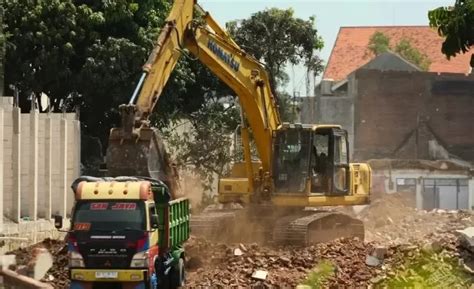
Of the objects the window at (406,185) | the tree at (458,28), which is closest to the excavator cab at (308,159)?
the tree at (458,28)

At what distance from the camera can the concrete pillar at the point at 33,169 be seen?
2244 centimetres

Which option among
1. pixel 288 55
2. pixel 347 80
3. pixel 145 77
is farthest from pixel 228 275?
pixel 347 80

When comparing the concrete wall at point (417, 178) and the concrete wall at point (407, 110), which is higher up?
the concrete wall at point (407, 110)

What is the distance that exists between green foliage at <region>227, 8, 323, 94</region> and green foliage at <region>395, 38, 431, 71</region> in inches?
956

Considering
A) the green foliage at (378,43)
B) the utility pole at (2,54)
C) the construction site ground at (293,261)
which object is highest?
the green foliage at (378,43)

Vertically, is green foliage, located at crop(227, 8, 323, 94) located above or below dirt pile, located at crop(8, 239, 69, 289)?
above

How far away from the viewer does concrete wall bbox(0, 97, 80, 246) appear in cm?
2147

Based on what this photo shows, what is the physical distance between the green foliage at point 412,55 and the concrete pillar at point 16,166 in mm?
44698

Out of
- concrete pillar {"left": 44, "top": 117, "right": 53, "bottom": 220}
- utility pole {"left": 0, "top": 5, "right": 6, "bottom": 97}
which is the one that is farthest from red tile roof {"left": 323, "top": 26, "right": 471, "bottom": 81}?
concrete pillar {"left": 44, "top": 117, "right": 53, "bottom": 220}

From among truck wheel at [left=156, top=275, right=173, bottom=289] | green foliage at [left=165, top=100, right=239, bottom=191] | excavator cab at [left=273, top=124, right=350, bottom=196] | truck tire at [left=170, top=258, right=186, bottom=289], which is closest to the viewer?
truck wheel at [left=156, top=275, right=173, bottom=289]

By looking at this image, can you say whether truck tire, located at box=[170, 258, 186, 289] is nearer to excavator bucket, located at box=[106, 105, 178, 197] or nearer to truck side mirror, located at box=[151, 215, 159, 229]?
excavator bucket, located at box=[106, 105, 178, 197]

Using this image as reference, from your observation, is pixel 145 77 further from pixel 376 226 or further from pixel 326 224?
pixel 376 226

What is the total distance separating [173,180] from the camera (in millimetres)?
17344

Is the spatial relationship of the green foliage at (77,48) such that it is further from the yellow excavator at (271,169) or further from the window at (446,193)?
the window at (446,193)
